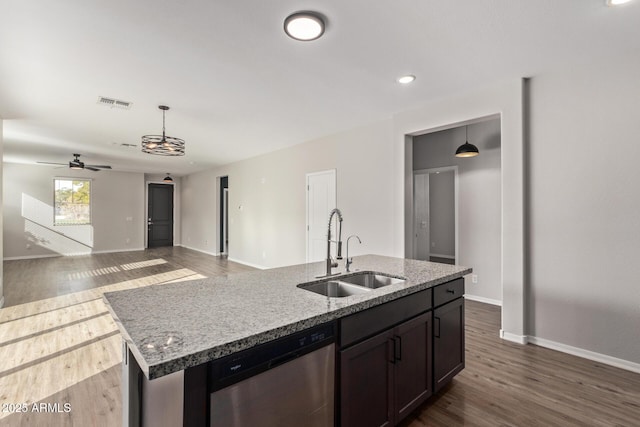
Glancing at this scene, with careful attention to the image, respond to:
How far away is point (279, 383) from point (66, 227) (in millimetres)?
10707

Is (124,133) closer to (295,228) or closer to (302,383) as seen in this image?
(295,228)

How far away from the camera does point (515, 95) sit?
312cm

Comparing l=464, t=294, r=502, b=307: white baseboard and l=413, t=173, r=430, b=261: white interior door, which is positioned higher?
l=413, t=173, r=430, b=261: white interior door

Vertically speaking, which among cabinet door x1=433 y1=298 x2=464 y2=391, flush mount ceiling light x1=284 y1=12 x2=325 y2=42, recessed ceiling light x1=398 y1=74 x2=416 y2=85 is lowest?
cabinet door x1=433 y1=298 x2=464 y2=391

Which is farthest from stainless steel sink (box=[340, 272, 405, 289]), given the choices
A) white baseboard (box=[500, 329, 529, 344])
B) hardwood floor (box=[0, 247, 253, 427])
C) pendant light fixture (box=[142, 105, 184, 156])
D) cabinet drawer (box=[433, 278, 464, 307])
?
pendant light fixture (box=[142, 105, 184, 156])

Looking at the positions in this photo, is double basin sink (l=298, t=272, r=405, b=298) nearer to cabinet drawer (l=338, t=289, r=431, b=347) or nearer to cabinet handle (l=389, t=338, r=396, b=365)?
cabinet drawer (l=338, t=289, r=431, b=347)

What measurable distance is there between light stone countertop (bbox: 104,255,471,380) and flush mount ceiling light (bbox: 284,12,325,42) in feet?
5.82

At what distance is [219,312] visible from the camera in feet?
4.49

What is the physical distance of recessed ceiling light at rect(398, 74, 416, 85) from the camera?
3045mm

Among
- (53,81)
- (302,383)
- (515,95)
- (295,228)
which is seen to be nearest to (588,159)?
(515,95)

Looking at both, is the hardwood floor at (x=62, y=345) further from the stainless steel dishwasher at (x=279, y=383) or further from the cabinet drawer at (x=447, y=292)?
the cabinet drawer at (x=447, y=292)

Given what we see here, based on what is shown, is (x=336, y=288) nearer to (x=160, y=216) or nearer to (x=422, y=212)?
(x=422, y=212)

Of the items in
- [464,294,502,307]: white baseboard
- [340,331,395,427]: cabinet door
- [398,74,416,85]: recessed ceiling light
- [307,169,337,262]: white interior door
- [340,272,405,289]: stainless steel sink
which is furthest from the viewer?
[307,169,337,262]: white interior door

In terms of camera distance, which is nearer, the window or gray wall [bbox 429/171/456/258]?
gray wall [bbox 429/171/456/258]
